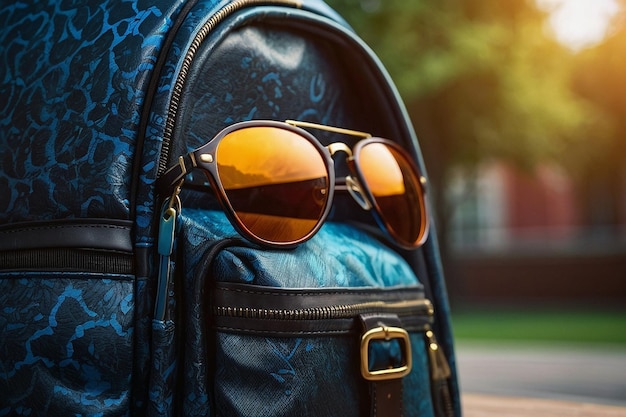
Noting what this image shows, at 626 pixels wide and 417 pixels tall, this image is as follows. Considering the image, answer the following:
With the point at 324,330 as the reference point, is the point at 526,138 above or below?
above

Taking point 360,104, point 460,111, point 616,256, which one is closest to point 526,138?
point 460,111

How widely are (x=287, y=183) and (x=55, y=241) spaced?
264 mm

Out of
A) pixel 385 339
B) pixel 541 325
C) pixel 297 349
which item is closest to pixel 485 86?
pixel 541 325

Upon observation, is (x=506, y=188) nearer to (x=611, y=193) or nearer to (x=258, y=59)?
(x=611, y=193)

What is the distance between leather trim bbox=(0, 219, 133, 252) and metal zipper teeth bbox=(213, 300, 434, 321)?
0.42 feet

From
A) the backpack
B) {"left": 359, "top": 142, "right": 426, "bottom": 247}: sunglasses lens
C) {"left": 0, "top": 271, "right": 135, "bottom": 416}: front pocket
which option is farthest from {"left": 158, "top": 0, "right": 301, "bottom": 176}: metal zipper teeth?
{"left": 359, "top": 142, "right": 426, "bottom": 247}: sunglasses lens

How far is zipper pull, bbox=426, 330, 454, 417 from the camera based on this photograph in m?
1.12

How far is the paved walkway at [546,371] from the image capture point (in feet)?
11.0

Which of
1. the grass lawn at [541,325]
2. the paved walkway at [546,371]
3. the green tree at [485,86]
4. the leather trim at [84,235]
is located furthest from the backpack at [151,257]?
the green tree at [485,86]

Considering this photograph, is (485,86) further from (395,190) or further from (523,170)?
(395,190)

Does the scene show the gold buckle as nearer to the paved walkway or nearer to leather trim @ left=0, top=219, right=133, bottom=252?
leather trim @ left=0, top=219, right=133, bottom=252

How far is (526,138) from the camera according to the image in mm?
9125

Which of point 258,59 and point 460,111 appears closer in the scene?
point 258,59

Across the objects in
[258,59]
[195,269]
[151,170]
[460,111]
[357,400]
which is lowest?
[357,400]
